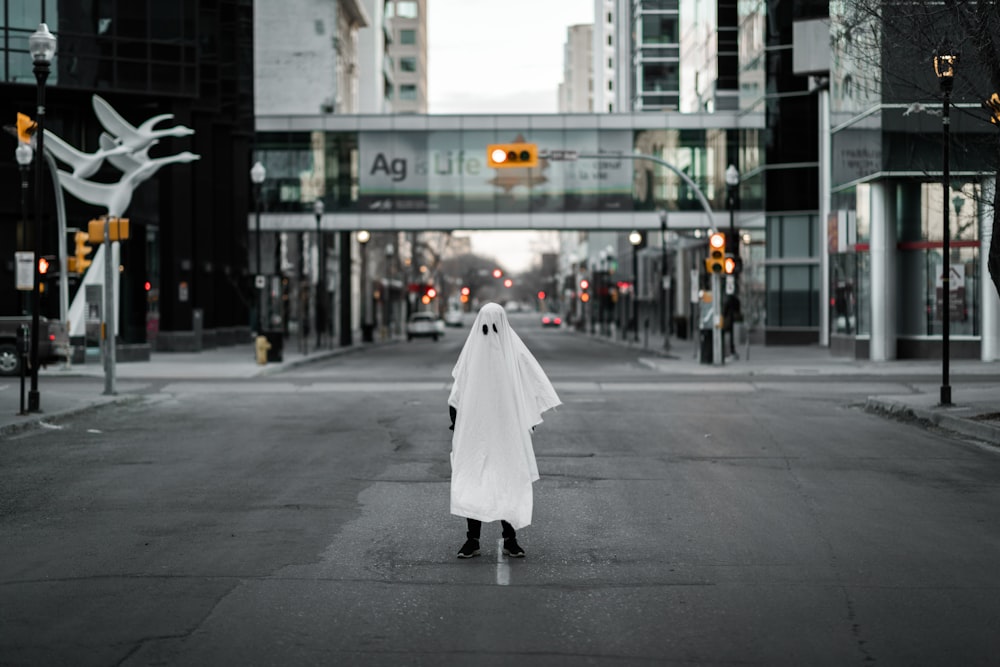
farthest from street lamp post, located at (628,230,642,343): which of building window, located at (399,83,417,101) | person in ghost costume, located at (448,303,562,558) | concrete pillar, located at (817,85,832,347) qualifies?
building window, located at (399,83,417,101)

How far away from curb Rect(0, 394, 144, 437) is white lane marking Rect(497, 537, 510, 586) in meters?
11.0

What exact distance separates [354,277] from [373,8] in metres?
24.7

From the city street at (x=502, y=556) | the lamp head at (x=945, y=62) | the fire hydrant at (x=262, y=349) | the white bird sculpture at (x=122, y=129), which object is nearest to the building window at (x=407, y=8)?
the white bird sculpture at (x=122, y=129)

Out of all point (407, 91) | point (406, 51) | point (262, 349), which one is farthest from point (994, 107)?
point (406, 51)

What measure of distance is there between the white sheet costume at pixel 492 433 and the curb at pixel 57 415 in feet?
36.5

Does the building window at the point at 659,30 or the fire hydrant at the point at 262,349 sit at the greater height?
the building window at the point at 659,30

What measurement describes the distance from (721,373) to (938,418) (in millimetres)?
13976

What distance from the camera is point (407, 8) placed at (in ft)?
465

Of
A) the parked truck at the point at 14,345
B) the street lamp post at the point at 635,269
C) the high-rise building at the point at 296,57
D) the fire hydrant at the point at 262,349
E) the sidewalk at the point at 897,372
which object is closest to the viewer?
the sidewalk at the point at 897,372

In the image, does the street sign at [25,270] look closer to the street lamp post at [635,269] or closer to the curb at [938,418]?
the curb at [938,418]

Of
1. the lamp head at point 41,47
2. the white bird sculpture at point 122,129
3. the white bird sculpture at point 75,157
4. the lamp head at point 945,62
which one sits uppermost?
the white bird sculpture at point 122,129

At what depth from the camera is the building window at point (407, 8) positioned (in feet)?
463

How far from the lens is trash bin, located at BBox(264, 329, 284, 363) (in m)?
39.1

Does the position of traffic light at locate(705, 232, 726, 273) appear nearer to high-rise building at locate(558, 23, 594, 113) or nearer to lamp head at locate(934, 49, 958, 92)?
lamp head at locate(934, 49, 958, 92)
